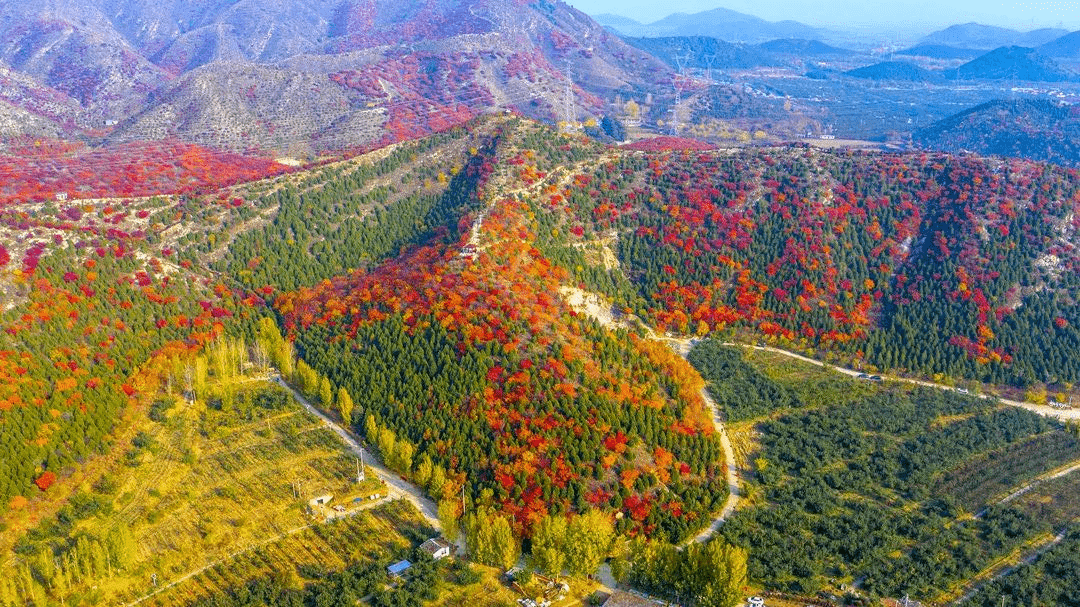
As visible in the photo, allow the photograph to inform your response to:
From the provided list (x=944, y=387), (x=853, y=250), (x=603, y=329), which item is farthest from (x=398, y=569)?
(x=853, y=250)

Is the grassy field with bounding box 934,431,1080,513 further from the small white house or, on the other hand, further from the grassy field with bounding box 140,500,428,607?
the grassy field with bounding box 140,500,428,607

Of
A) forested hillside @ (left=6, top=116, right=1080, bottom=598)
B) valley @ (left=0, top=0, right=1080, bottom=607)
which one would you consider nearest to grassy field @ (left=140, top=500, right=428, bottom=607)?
valley @ (left=0, top=0, right=1080, bottom=607)

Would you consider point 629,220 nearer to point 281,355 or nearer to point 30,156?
point 281,355

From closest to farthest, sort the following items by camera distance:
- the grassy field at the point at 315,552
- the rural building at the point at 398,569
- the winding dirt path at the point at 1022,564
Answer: the winding dirt path at the point at 1022,564, the grassy field at the point at 315,552, the rural building at the point at 398,569

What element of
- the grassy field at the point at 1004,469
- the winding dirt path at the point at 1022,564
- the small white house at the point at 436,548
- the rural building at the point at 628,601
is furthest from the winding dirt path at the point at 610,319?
the small white house at the point at 436,548

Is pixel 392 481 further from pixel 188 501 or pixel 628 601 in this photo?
pixel 628 601

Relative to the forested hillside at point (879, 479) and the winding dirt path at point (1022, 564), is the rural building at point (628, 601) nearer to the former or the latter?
the forested hillside at point (879, 479)
